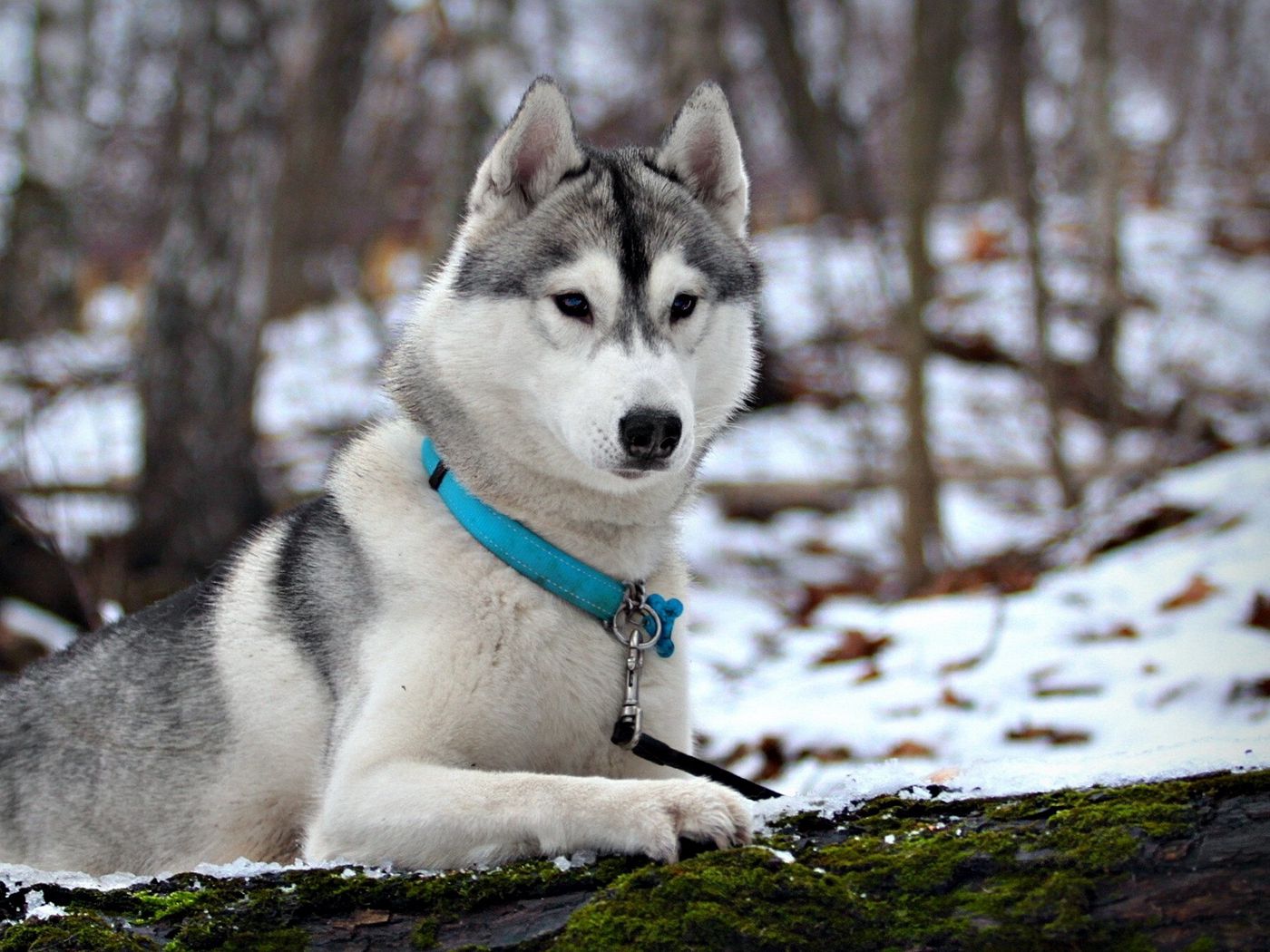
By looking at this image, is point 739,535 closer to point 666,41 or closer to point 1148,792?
point 666,41

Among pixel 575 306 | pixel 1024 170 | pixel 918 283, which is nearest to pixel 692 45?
pixel 1024 170

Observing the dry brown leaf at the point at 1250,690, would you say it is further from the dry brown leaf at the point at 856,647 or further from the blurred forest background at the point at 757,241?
the blurred forest background at the point at 757,241

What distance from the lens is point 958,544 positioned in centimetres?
936

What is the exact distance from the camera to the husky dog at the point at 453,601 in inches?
103

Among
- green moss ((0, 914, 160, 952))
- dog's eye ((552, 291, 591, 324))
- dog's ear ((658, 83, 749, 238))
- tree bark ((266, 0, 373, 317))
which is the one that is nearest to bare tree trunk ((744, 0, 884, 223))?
dog's ear ((658, 83, 749, 238))

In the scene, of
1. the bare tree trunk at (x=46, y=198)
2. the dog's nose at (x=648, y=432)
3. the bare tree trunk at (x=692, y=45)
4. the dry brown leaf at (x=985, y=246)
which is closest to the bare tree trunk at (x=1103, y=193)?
the dry brown leaf at (x=985, y=246)

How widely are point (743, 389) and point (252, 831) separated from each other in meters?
1.64

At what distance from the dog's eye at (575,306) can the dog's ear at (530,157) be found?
41 cm

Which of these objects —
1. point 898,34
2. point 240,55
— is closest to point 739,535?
point 240,55

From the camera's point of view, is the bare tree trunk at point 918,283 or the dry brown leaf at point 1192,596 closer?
the dry brown leaf at point 1192,596

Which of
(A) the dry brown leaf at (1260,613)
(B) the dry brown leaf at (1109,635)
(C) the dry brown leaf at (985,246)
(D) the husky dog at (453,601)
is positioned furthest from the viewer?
(C) the dry brown leaf at (985,246)

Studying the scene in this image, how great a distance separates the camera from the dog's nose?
104 inches

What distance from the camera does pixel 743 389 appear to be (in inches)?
128

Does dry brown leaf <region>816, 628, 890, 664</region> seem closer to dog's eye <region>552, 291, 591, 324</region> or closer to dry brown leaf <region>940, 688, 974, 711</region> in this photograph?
dry brown leaf <region>940, 688, 974, 711</region>
